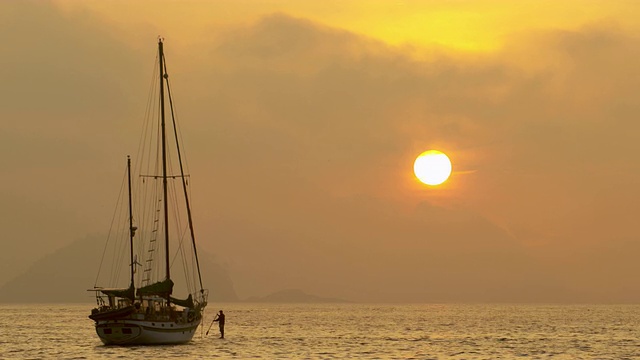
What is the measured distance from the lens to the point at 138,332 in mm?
89812

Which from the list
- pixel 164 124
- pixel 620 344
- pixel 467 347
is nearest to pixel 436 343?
pixel 467 347

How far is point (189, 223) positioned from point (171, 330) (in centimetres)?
1269

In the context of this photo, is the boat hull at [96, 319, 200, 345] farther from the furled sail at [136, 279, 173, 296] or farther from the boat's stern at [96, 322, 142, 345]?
the furled sail at [136, 279, 173, 296]

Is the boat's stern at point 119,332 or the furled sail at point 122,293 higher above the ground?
the furled sail at point 122,293

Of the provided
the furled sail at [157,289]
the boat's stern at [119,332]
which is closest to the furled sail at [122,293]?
the furled sail at [157,289]

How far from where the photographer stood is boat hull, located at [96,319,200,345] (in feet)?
294

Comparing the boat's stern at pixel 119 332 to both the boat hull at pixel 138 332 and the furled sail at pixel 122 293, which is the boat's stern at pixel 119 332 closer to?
the boat hull at pixel 138 332

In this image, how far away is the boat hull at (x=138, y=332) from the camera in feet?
294

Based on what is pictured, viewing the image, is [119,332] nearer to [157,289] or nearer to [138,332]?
[138,332]

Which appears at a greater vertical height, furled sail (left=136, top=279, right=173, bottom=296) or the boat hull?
furled sail (left=136, top=279, right=173, bottom=296)

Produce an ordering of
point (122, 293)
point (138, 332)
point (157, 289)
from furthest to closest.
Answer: point (122, 293) < point (157, 289) < point (138, 332)

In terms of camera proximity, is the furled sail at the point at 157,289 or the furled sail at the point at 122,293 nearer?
the furled sail at the point at 157,289

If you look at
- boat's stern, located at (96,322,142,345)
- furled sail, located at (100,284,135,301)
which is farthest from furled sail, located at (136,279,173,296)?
boat's stern, located at (96,322,142,345)

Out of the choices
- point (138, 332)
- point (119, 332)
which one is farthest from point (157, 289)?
point (119, 332)
